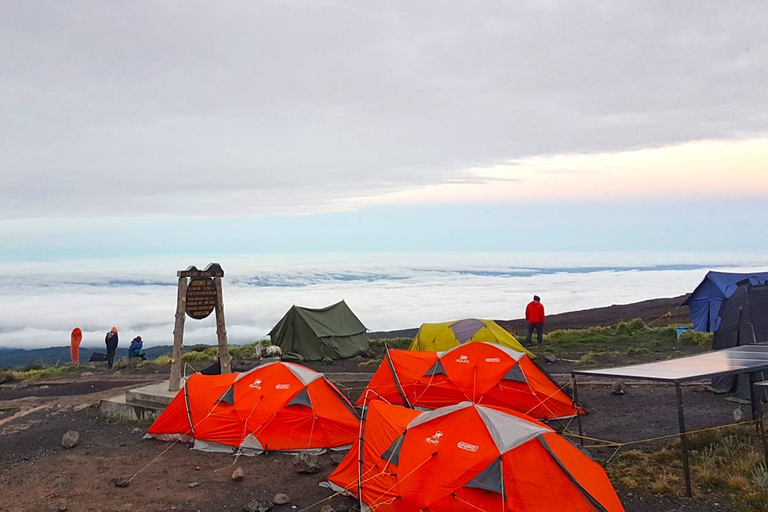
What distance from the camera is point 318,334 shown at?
904 inches

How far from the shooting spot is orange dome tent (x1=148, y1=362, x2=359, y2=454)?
10891 mm

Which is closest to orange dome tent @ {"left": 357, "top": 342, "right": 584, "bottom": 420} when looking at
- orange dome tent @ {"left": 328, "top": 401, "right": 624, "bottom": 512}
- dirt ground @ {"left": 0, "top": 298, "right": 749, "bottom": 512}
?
dirt ground @ {"left": 0, "top": 298, "right": 749, "bottom": 512}

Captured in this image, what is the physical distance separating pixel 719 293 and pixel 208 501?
21.9 meters

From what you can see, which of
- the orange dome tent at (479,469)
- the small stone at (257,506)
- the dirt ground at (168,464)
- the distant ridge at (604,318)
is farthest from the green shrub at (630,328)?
the small stone at (257,506)

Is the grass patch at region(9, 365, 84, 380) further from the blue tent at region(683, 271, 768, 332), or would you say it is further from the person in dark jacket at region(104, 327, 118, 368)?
the blue tent at region(683, 271, 768, 332)

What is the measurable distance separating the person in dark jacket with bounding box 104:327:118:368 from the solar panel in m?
20.4

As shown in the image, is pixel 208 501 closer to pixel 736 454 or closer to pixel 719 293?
pixel 736 454

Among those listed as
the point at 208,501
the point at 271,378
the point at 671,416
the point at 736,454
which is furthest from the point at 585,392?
the point at 208,501

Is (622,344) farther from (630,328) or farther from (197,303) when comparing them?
(197,303)

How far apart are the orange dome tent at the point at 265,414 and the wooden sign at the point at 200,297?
3211 mm

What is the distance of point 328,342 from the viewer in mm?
23000

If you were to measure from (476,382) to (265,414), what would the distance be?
176 inches

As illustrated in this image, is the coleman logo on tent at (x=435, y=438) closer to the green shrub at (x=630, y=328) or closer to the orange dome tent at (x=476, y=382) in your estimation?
the orange dome tent at (x=476, y=382)

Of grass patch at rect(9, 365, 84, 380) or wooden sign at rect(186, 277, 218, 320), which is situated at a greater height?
wooden sign at rect(186, 277, 218, 320)
